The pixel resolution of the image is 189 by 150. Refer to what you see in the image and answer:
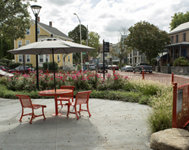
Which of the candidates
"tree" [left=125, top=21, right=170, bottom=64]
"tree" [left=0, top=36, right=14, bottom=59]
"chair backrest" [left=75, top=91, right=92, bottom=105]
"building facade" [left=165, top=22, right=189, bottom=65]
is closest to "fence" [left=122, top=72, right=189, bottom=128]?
"chair backrest" [left=75, top=91, right=92, bottom=105]

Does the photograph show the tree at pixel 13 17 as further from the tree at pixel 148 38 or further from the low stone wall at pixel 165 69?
the low stone wall at pixel 165 69

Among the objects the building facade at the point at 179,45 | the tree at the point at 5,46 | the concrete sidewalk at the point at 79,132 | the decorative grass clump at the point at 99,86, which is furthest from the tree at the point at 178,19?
the concrete sidewalk at the point at 79,132

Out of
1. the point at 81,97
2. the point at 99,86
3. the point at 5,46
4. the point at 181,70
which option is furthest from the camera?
the point at 5,46

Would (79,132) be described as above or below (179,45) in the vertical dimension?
below

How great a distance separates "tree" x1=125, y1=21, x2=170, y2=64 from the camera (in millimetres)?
37031

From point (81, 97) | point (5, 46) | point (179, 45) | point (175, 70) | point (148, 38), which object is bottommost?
point (81, 97)

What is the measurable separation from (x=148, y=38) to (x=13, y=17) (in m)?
23.6

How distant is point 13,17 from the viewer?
22531 mm

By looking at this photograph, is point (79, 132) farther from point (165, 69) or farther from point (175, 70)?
point (165, 69)

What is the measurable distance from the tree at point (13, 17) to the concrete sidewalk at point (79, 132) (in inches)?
669

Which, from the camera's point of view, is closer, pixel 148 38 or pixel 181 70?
pixel 181 70

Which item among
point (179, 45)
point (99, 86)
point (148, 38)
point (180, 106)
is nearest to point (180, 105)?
point (180, 106)

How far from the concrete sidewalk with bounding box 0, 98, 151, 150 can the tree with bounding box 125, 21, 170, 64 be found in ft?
105

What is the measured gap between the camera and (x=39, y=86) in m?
12.4
